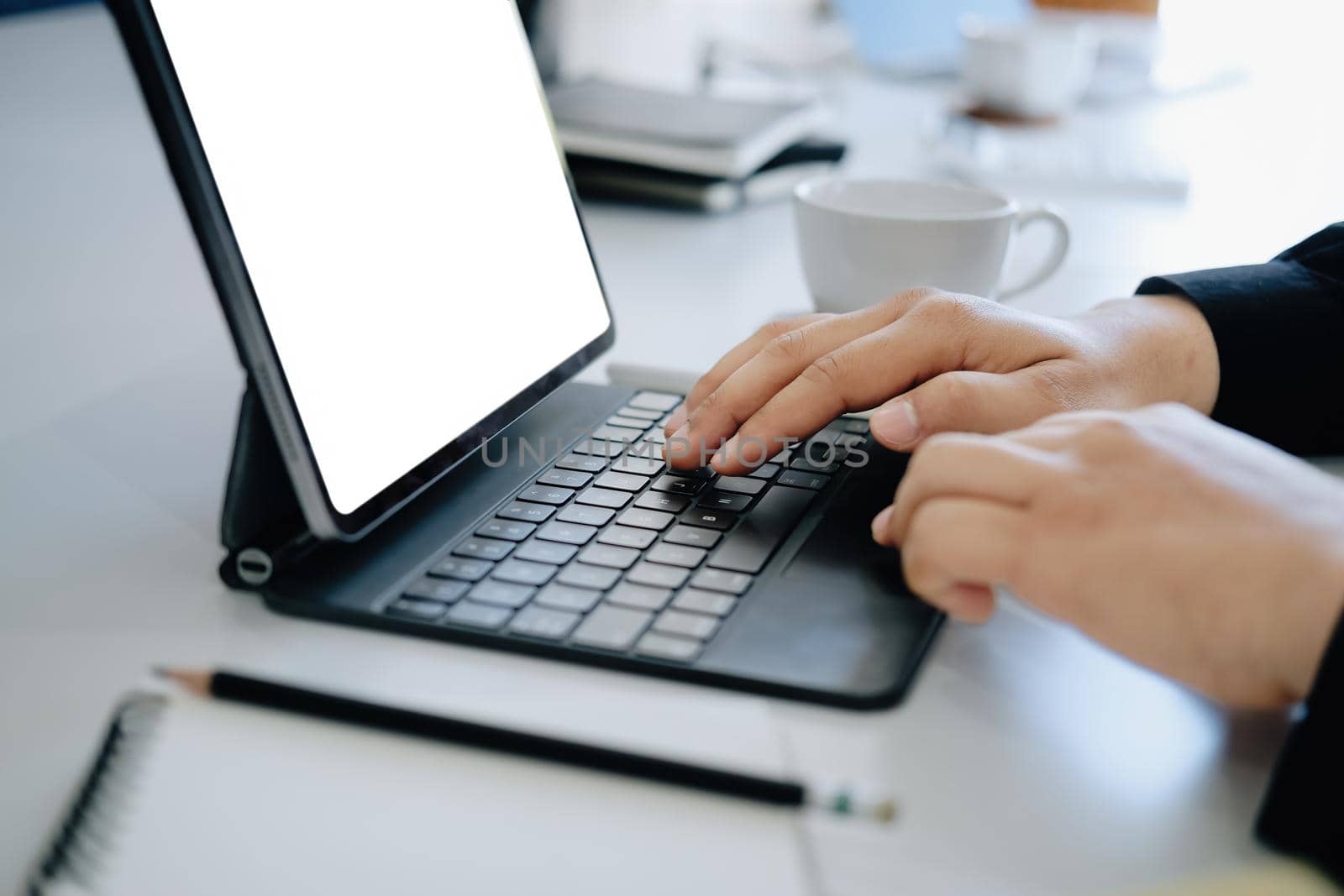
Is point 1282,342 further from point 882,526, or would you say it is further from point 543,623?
point 543,623

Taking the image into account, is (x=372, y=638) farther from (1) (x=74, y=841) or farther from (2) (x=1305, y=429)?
(2) (x=1305, y=429)

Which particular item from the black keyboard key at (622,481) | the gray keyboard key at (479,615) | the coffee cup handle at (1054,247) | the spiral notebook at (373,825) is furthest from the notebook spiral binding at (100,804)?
the coffee cup handle at (1054,247)

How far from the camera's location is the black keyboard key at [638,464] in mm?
542

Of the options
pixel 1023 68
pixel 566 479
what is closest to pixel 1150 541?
pixel 566 479

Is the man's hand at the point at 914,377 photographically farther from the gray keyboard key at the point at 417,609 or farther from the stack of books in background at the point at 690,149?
the stack of books in background at the point at 690,149

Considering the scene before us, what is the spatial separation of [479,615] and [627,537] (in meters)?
0.08

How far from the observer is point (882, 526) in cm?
45

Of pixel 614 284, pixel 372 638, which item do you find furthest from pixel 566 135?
pixel 372 638

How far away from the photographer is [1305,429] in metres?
0.59

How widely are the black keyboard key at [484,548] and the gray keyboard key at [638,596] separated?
0.19 feet

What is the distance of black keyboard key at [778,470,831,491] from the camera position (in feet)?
1.74

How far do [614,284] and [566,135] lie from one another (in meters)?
0.26

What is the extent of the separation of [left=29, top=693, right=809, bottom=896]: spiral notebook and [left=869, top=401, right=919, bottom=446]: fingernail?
208 millimetres

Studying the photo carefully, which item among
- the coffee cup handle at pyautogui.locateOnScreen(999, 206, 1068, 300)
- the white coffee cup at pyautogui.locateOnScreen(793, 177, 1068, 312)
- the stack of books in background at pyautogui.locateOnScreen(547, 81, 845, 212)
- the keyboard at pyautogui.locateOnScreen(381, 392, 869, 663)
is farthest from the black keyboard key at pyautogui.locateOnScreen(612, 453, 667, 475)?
the stack of books in background at pyautogui.locateOnScreen(547, 81, 845, 212)
